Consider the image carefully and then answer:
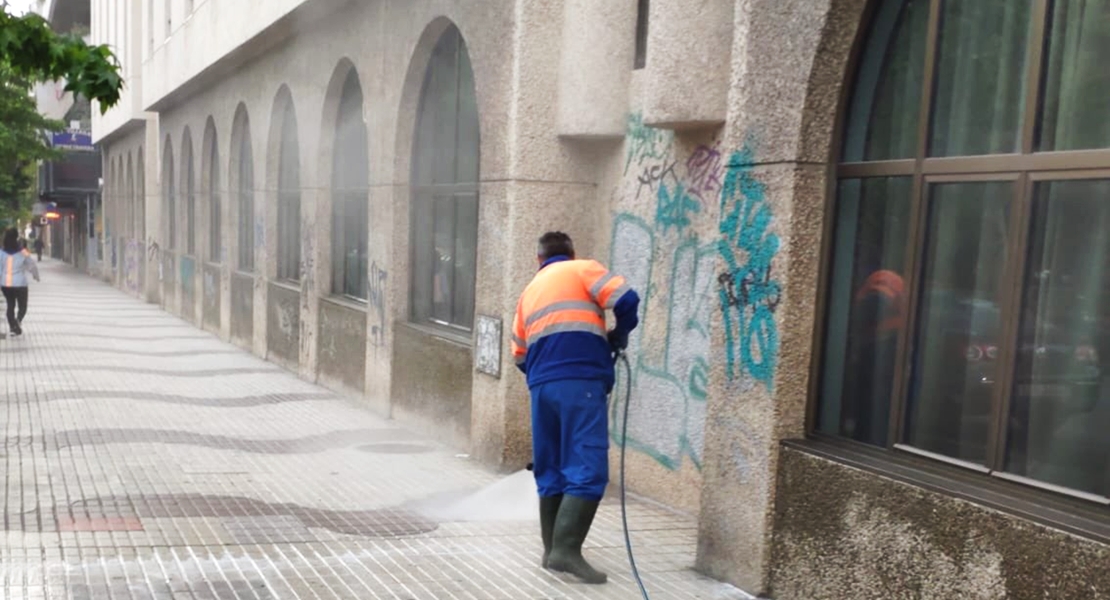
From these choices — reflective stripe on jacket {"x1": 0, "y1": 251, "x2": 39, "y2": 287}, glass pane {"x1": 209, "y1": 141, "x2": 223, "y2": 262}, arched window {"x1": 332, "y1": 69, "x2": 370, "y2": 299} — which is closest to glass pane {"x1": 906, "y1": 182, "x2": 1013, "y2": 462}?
arched window {"x1": 332, "y1": 69, "x2": 370, "y2": 299}

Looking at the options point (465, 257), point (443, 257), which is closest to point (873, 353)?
point (465, 257)

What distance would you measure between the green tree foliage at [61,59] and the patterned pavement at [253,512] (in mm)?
2428

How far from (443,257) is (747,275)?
5356 millimetres

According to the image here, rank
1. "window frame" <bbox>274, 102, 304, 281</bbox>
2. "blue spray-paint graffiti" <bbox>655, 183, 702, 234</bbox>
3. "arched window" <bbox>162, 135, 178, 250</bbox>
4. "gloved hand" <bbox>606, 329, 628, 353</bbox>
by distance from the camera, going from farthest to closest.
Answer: "arched window" <bbox>162, 135, 178, 250</bbox>
"window frame" <bbox>274, 102, 304, 281</bbox>
"blue spray-paint graffiti" <bbox>655, 183, 702, 234</bbox>
"gloved hand" <bbox>606, 329, 628, 353</bbox>

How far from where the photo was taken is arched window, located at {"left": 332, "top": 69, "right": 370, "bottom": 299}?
42.7 feet

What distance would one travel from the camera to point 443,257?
10594 millimetres

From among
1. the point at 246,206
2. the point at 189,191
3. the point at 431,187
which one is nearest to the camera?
the point at 431,187

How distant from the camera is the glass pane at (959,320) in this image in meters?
4.64

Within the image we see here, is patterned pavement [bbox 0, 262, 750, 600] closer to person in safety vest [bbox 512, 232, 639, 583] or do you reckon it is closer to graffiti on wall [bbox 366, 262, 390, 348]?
person in safety vest [bbox 512, 232, 639, 583]

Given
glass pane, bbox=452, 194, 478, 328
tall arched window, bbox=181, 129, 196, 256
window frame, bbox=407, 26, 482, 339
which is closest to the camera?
glass pane, bbox=452, 194, 478, 328

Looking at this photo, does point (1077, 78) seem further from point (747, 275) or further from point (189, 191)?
point (189, 191)

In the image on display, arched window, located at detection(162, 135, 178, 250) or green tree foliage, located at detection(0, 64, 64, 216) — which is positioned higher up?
green tree foliage, located at detection(0, 64, 64, 216)

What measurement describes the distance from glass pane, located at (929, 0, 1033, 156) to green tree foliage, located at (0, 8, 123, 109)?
13.9ft

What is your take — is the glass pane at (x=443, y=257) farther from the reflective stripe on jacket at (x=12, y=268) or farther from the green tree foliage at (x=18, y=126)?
the green tree foliage at (x=18, y=126)
